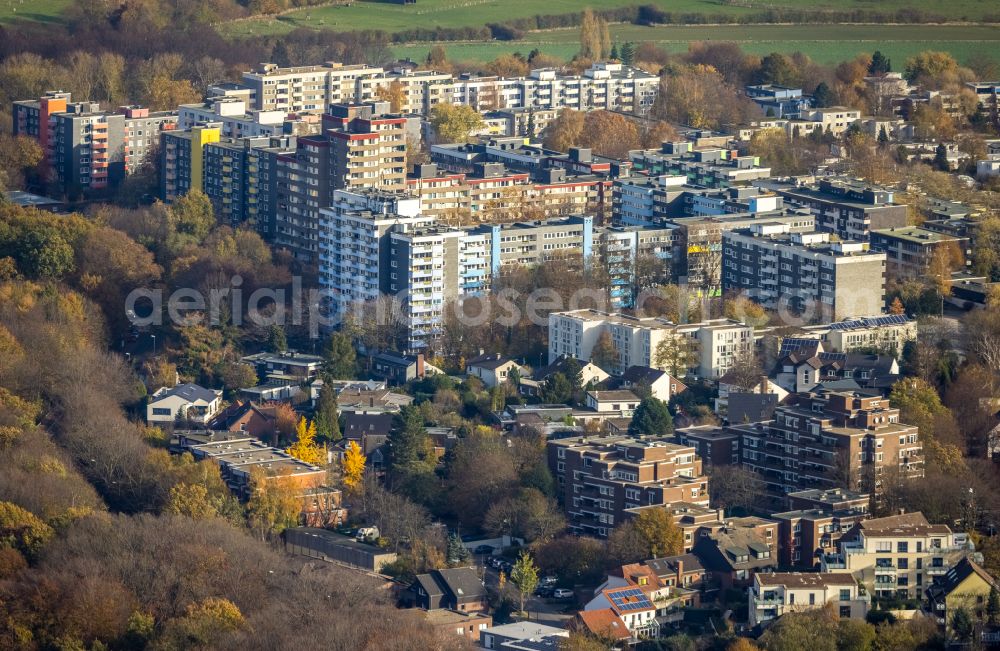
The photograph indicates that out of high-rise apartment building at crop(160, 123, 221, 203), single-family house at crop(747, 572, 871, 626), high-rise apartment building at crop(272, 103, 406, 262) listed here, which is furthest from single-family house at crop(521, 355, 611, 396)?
high-rise apartment building at crop(160, 123, 221, 203)

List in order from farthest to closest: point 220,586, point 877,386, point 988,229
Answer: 1. point 988,229
2. point 877,386
3. point 220,586

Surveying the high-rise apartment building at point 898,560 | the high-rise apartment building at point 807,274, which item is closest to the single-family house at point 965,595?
the high-rise apartment building at point 898,560

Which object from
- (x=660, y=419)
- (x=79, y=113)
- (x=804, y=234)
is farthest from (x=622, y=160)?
(x=660, y=419)

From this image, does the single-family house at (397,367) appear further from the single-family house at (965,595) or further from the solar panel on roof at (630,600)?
the single-family house at (965,595)

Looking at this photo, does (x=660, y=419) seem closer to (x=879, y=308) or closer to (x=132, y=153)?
(x=879, y=308)

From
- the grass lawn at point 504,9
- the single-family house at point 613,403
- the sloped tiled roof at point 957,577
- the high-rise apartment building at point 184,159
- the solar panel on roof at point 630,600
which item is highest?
the grass lawn at point 504,9

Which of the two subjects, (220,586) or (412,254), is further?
(412,254)
